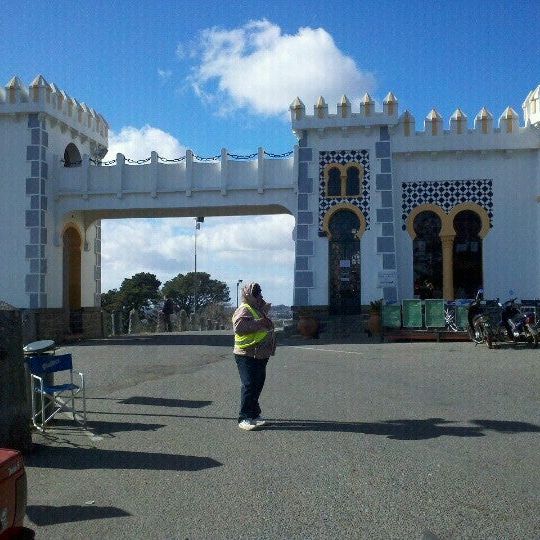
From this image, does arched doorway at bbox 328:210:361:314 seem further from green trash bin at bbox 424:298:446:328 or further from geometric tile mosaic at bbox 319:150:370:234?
green trash bin at bbox 424:298:446:328

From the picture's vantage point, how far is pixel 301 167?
21.1m

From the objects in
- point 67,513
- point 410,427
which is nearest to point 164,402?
point 410,427

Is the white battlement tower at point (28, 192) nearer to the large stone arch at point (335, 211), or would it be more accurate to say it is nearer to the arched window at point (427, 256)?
the large stone arch at point (335, 211)

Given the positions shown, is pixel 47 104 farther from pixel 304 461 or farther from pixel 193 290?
pixel 193 290

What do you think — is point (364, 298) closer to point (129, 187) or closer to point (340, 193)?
point (340, 193)

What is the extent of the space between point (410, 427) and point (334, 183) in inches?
563

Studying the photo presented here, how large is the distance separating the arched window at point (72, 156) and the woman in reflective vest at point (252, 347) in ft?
56.7

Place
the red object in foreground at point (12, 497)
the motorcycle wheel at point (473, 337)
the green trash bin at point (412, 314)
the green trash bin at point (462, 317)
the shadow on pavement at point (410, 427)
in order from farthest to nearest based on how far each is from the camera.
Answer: the green trash bin at point (412, 314), the green trash bin at point (462, 317), the motorcycle wheel at point (473, 337), the shadow on pavement at point (410, 427), the red object in foreground at point (12, 497)

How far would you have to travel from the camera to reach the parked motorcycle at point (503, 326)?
50.7 ft

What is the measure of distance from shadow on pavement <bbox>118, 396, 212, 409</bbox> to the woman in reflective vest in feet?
4.82

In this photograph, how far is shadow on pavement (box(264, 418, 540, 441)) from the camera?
23.3 feet

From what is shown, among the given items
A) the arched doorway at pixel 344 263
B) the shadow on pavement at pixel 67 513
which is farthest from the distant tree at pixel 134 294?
the shadow on pavement at pixel 67 513

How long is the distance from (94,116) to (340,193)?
32.6 feet

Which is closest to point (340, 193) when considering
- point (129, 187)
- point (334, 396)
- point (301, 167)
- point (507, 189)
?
point (301, 167)
